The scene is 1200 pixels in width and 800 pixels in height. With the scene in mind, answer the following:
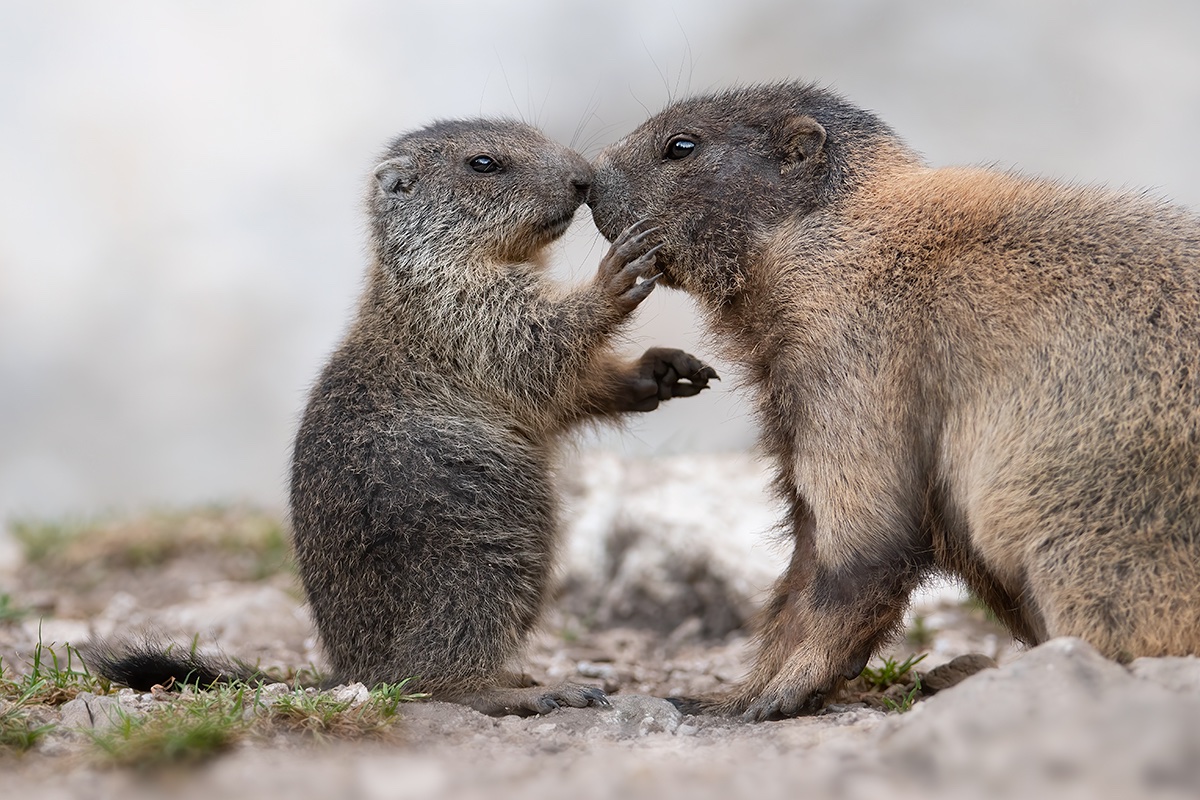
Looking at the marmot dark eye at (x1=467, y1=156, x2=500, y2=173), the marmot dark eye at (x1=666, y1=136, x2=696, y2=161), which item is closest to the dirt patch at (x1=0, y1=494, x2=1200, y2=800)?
the marmot dark eye at (x1=666, y1=136, x2=696, y2=161)

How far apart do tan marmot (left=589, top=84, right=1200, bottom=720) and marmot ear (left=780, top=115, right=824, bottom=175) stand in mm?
11

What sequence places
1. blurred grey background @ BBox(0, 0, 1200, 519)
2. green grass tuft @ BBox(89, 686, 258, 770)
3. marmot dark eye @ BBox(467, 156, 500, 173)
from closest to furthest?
1. green grass tuft @ BBox(89, 686, 258, 770)
2. marmot dark eye @ BBox(467, 156, 500, 173)
3. blurred grey background @ BBox(0, 0, 1200, 519)

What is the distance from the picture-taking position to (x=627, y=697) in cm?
571

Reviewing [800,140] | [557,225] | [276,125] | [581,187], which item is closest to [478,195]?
[557,225]

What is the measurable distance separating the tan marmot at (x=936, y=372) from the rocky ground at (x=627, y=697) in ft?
1.45

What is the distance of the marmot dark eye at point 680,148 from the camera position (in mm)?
5988

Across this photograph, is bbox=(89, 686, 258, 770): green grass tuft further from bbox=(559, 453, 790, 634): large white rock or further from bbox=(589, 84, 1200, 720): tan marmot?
bbox=(559, 453, 790, 634): large white rock

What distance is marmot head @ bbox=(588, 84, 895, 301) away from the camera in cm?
571

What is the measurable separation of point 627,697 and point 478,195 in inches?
115

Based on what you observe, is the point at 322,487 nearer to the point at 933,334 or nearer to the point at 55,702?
the point at 55,702

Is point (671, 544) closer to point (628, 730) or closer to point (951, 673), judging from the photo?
point (951, 673)

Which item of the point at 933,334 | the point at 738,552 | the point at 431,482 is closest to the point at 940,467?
the point at 933,334

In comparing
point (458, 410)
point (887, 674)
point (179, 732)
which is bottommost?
point (887, 674)

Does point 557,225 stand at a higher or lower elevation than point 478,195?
lower
